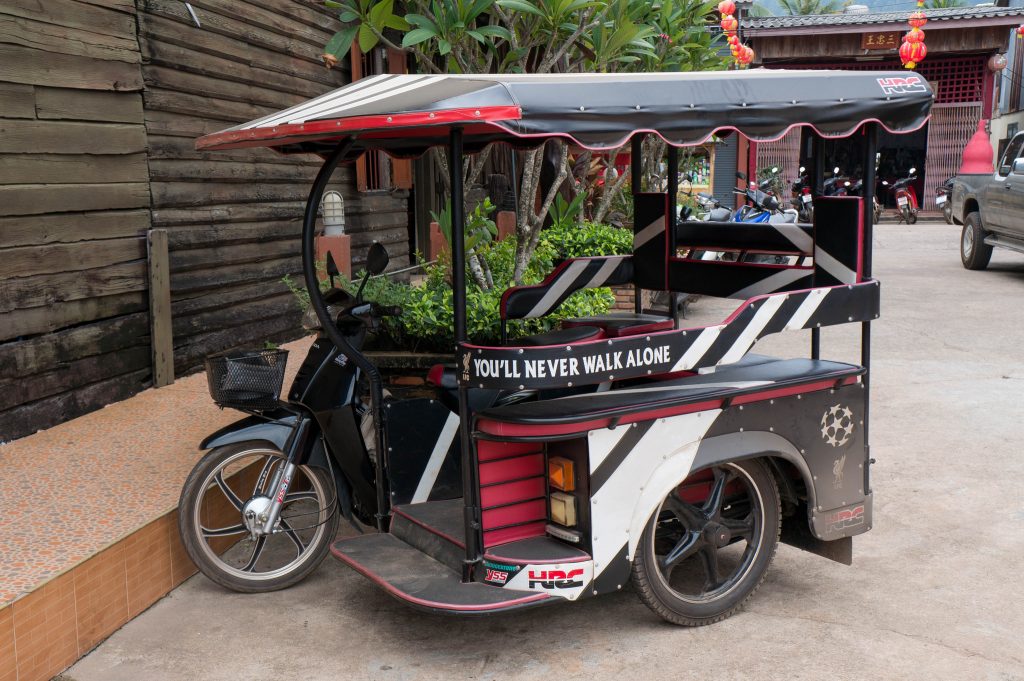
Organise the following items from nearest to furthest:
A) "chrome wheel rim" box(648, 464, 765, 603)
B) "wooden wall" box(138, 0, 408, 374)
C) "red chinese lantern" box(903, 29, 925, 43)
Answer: "chrome wheel rim" box(648, 464, 765, 603)
"wooden wall" box(138, 0, 408, 374)
"red chinese lantern" box(903, 29, 925, 43)

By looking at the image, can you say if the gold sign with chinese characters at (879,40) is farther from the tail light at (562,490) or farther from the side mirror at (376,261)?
the tail light at (562,490)

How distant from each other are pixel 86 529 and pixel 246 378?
35.1 inches

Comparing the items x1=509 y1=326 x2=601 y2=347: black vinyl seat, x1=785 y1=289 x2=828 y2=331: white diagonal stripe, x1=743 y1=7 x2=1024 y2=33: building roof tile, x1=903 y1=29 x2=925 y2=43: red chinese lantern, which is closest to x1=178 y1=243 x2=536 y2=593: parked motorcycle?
x1=509 y1=326 x2=601 y2=347: black vinyl seat

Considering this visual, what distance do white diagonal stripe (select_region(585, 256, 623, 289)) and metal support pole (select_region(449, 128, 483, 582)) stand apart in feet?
5.84

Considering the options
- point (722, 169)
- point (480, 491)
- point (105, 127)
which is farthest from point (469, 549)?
point (722, 169)

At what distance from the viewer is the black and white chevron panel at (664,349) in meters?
3.46

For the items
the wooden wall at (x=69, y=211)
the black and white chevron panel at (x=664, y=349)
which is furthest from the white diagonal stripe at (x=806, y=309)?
the wooden wall at (x=69, y=211)

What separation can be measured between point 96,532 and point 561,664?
6.35ft

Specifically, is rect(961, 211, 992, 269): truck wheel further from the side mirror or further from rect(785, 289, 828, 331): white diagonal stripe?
the side mirror

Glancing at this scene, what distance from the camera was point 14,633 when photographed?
3369 millimetres

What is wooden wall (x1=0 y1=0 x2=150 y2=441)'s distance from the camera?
5.46 meters

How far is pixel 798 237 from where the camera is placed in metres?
4.96

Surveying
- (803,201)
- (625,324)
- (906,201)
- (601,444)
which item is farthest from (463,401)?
(906,201)

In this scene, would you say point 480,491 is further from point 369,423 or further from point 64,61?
point 64,61
